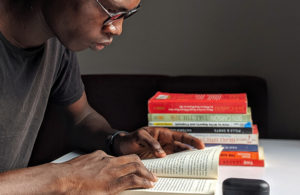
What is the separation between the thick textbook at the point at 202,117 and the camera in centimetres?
139

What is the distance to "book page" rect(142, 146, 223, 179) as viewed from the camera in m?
1.07

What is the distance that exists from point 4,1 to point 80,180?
50 centimetres

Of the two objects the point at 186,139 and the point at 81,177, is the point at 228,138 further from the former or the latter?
the point at 81,177

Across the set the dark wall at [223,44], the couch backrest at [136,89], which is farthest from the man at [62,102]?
the dark wall at [223,44]

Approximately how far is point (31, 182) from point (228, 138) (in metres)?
0.71

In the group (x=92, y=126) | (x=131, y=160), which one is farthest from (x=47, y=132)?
(x=131, y=160)

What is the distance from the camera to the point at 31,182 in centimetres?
90

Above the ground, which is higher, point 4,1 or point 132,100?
point 4,1

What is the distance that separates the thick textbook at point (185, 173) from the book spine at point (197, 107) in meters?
0.23

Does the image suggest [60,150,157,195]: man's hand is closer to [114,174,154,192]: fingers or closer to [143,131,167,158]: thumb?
[114,174,154,192]: fingers

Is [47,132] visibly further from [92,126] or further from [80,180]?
[80,180]

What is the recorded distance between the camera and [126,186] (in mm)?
963

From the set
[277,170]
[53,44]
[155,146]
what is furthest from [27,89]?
[277,170]

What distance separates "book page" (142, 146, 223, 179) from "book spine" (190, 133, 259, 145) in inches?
9.8
